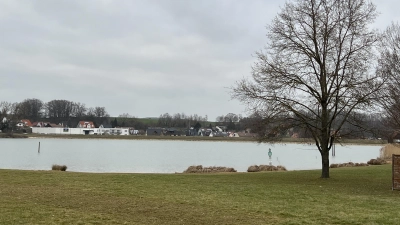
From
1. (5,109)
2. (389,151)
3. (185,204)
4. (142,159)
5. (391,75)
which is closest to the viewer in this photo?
(185,204)

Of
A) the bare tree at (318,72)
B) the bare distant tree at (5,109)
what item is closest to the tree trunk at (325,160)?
the bare tree at (318,72)

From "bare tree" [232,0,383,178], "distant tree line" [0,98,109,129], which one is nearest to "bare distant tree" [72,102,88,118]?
"distant tree line" [0,98,109,129]

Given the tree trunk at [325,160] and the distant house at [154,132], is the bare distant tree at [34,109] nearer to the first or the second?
the distant house at [154,132]

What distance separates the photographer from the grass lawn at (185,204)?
9000mm

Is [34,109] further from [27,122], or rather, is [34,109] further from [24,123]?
[24,123]

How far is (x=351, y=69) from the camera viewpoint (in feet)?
61.0

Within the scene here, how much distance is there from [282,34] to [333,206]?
33.5ft

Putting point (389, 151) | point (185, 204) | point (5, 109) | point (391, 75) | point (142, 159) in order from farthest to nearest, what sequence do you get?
point (5, 109)
point (142, 159)
point (389, 151)
point (391, 75)
point (185, 204)

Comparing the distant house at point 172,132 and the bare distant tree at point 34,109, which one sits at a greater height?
the bare distant tree at point 34,109

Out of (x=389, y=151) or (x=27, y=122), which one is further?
(x=27, y=122)

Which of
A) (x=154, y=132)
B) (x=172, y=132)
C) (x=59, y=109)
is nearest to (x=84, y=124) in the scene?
(x=59, y=109)

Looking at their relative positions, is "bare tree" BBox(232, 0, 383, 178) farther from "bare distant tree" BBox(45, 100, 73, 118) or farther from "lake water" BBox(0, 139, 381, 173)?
"bare distant tree" BBox(45, 100, 73, 118)

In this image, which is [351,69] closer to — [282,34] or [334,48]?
[334,48]

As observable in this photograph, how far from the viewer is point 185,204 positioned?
11.1 m
